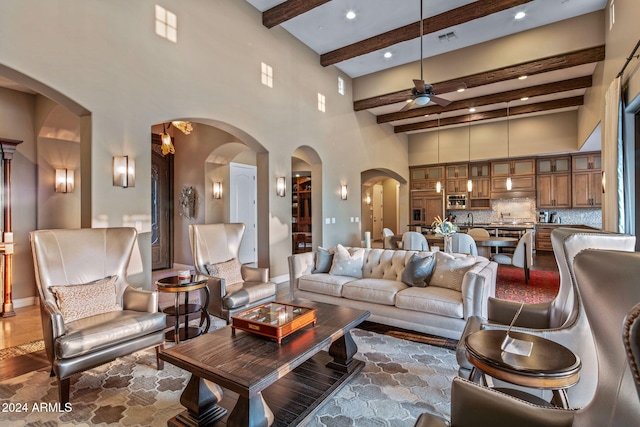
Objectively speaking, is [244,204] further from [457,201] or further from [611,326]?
[611,326]

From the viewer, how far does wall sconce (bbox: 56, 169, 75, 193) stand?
5.24 m

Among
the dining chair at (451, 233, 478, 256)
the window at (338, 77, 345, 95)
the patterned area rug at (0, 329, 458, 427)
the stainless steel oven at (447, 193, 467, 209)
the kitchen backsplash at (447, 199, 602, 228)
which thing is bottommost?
the patterned area rug at (0, 329, 458, 427)

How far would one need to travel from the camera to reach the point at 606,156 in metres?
4.66

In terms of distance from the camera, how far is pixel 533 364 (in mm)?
1595

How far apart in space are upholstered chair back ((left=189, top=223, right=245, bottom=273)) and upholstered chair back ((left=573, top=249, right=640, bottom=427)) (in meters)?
3.87

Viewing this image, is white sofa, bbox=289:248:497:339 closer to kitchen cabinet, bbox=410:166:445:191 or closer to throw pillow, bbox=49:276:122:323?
throw pillow, bbox=49:276:122:323

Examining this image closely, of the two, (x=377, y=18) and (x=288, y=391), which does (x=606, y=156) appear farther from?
(x=288, y=391)

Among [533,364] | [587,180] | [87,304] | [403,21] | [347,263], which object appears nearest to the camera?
[533,364]

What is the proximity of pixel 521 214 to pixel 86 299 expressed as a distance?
11148 millimetres

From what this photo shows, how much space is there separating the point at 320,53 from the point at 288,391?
6.62 meters

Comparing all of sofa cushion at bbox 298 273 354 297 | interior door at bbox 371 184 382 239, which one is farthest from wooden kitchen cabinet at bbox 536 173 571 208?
sofa cushion at bbox 298 273 354 297

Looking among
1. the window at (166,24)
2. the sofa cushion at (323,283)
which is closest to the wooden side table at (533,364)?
the sofa cushion at (323,283)

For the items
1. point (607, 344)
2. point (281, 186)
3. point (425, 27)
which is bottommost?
point (607, 344)

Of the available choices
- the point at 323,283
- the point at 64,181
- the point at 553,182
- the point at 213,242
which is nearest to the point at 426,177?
the point at 553,182
